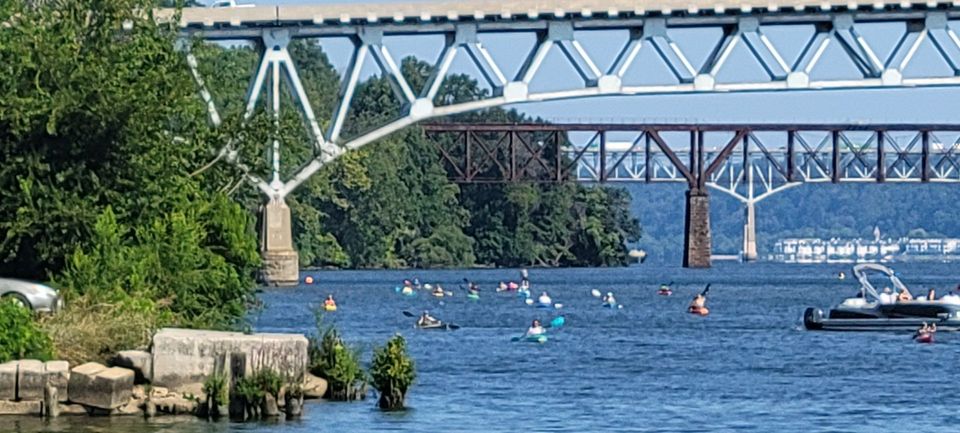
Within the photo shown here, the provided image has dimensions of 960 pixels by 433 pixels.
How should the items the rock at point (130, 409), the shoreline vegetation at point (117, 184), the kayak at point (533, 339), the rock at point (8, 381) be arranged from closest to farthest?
the rock at point (8, 381) < the rock at point (130, 409) < the shoreline vegetation at point (117, 184) < the kayak at point (533, 339)

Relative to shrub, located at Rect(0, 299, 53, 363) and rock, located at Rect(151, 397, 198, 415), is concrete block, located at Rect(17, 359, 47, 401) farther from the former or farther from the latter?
rock, located at Rect(151, 397, 198, 415)

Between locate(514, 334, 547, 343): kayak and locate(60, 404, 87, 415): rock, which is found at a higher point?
locate(514, 334, 547, 343): kayak

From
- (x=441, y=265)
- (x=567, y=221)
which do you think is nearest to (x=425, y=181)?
(x=441, y=265)

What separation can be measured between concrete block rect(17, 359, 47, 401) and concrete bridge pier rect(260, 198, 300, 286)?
6723cm

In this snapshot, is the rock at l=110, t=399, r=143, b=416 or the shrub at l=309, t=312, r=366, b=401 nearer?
the rock at l=110, t=399, r=143, b=416

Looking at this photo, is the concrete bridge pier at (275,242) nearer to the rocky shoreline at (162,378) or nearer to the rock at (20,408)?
the rocky shoreline at (162,378)

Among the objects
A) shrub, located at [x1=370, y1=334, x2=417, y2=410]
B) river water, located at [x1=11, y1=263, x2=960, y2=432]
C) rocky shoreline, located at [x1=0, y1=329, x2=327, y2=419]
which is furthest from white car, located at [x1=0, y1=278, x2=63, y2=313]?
shrub, located at [x1=370, y1=334, x2=417, y2=410]

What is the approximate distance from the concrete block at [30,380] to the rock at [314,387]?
175 inches

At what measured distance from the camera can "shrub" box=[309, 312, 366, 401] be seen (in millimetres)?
40312

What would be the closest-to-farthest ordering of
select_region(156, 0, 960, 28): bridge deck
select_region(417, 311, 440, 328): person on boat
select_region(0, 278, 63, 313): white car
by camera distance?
select_region(0, 278, 63, 313): white car, select_region(417, 311, 440, 328): person on boat, select_region(156, 0, 960, 28): bridge deck

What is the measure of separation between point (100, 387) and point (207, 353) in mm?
1646

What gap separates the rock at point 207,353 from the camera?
37375mm

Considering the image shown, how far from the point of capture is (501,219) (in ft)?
598

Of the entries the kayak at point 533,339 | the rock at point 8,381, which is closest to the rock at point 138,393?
the rock at point 8,381
